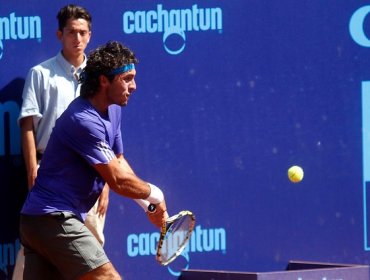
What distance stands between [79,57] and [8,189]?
94 centimetres

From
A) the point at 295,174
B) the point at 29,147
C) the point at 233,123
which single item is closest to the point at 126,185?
the point at 29,147

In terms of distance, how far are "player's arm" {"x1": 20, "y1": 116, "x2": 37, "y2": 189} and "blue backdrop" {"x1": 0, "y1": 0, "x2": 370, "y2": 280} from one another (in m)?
0.23

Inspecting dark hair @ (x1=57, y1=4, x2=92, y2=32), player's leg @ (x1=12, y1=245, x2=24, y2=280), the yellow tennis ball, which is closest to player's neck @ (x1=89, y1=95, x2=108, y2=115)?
dark hair @ (x1=57, y1=4, x2=92, y2=32)

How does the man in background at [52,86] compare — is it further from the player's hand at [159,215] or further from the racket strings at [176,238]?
the player's hand at [159,215]

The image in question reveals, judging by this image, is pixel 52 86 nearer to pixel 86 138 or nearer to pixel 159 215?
pixel 86 138

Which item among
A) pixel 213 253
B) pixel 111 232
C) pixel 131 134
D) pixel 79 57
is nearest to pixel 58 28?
pixel 79 57

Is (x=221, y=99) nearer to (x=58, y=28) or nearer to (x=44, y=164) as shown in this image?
(x=58, y=28)

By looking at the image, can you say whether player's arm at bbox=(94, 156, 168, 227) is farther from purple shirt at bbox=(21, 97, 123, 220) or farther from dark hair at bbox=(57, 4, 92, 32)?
dark hair at bbox=(57, 4, 92, 32)

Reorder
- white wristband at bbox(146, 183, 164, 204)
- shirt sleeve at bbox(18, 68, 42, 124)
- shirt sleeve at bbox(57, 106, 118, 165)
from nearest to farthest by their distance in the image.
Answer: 1. shirt sleeve at bbox(57, 106, 118, 165)
2. white wristband at bbox(146, 183, 164, 204)
3. shirt sleeve at bbox(18, 68, 42, 124)

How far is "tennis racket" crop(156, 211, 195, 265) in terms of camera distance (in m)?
5.52

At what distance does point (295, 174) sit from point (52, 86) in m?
1.86

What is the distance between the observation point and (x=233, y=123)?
7188 millimetres

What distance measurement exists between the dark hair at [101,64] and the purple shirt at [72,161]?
0.28ft

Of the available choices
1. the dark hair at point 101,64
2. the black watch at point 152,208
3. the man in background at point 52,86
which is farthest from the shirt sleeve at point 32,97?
the black watch at point 152,208
